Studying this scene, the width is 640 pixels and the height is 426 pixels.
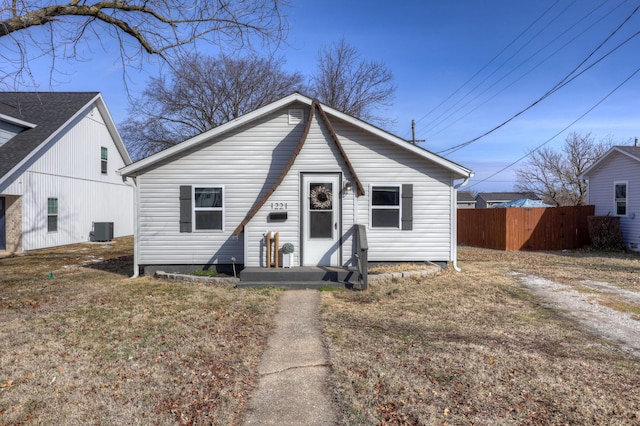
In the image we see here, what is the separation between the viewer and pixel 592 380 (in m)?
3.99

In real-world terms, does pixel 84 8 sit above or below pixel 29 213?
above

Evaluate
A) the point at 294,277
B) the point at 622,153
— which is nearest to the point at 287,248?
the point at 294,277

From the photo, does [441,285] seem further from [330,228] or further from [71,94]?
[71,94]

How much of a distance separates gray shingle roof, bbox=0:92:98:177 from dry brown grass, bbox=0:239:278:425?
800 centimetres

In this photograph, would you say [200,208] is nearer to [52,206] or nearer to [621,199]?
A: [52,206]

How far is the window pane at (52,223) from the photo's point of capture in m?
16.3

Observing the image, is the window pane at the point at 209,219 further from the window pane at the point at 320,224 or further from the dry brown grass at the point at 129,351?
the window pane at the point at 320,224

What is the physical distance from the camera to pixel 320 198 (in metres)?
9.61

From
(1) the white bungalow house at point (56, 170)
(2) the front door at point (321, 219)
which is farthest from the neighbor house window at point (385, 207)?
(1) the white bungalow house at point (56, 170)

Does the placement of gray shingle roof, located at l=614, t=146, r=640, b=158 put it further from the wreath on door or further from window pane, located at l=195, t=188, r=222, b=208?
window pane, located at l=195, t=188, r=222, b=208

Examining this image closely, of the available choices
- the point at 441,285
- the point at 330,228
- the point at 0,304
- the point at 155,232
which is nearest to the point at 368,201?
the point at 330,228

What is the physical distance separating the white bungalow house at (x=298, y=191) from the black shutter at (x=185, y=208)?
24 millimetres

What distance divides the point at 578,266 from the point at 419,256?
220 inches

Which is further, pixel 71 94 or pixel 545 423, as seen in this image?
pixel 71 94
